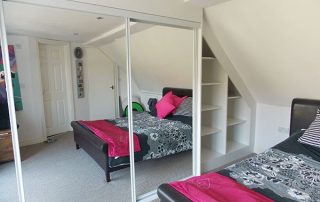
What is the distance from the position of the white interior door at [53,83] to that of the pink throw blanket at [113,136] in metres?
0.29

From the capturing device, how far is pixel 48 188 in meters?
2.47

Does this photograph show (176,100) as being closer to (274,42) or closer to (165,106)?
(165,106)

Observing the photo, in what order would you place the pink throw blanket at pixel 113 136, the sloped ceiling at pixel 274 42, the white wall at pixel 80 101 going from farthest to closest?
1. the pink throw blanket at pixel 113 136
2. the white wall at pixel 80 101
3. the sloped ceiling at pixel 274 42

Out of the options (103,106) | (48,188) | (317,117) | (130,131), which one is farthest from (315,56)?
(48,188)

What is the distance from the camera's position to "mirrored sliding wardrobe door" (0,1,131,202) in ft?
6.79

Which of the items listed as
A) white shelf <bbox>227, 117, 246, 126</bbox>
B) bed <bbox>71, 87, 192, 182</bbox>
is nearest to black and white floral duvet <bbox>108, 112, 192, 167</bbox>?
bed <bbox>71, 87, 192, 182</bbox>

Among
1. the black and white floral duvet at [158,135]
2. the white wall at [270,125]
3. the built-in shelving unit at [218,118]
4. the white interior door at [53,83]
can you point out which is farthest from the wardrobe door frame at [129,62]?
the white wall at [270,125]

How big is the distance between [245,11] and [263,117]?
1.95 m

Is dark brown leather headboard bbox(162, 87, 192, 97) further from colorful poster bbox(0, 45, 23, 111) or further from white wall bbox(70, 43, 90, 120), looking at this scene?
colorful poster bbox(0, 45, 23, 111)

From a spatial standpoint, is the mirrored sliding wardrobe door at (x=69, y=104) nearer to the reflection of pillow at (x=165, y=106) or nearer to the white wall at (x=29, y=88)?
the white wall at (x=29, y=88)

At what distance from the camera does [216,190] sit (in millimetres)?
1529

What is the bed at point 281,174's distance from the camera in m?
1.52

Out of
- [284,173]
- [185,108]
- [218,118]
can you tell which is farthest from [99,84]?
[284,173]

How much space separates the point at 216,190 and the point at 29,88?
1.97 m
